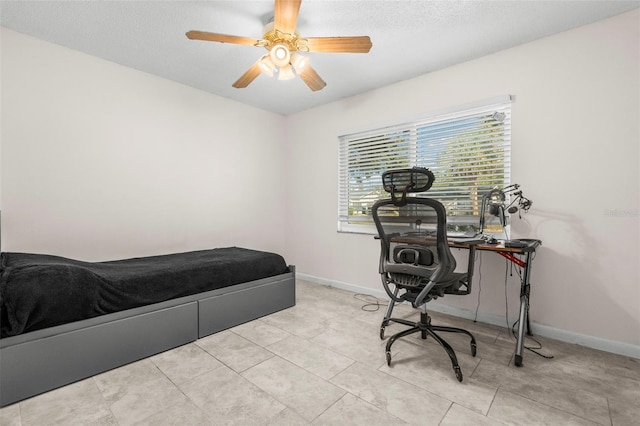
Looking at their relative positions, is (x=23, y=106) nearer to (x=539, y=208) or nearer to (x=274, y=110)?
(x=274, y=110)

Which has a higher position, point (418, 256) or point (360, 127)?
point (360, 127)

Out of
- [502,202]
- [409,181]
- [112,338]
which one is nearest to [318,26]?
[409,181]

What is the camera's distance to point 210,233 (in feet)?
12.7

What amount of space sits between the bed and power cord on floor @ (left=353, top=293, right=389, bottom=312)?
3.88 feet

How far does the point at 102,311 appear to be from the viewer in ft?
6.42

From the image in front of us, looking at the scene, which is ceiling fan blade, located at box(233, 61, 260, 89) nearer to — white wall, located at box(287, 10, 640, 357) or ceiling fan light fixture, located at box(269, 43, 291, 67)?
ceiling fan light fixture, located at box(269, 43, 291, 67)

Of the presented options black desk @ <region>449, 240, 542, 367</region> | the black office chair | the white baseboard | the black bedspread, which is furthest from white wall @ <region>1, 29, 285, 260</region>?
black desk @ <region>449, 240, 542, 367</region>

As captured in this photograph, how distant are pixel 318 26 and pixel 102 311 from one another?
8.86ft

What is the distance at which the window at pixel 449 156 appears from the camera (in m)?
2.84

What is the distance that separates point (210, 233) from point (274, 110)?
7.04 feet

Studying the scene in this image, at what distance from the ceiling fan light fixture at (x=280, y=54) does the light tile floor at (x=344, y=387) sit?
2269 millimetres

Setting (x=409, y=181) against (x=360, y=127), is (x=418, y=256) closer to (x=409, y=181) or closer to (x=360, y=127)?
(x=409, y=181)

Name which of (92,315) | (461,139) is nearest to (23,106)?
(92,315)

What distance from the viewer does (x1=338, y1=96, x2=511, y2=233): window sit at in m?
2.84
